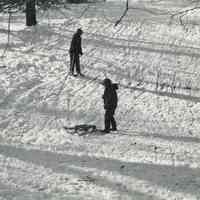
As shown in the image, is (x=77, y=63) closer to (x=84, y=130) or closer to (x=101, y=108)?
(x=101, y=108)

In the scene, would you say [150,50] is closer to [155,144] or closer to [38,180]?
[155,144]

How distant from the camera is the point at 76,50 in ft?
48.5

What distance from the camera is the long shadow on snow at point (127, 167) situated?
888 centimetres

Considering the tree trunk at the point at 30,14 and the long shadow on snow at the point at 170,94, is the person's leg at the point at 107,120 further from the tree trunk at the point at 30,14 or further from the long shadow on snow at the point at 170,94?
the tree trunk at the point at 30,14

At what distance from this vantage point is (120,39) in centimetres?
1845

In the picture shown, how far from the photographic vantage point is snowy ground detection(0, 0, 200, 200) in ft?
29.5

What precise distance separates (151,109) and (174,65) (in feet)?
12.2

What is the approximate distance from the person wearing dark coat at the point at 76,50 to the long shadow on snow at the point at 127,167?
511cm

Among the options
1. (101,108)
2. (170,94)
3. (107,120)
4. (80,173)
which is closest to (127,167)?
(80,173)

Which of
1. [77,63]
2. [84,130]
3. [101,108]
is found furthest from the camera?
[77,63]

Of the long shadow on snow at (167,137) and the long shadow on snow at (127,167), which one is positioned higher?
the long shadow on snow at (167,137)

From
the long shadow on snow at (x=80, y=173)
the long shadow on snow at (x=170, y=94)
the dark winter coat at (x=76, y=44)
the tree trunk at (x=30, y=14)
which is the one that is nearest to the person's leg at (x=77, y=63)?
the dark winter coat at (x=76, y=44)

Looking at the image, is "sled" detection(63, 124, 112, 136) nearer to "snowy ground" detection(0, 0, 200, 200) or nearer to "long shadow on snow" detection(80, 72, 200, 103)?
"snowy ground" detection(0, 0, 200, 200)

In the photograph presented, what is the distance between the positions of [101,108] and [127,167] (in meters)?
3.87
